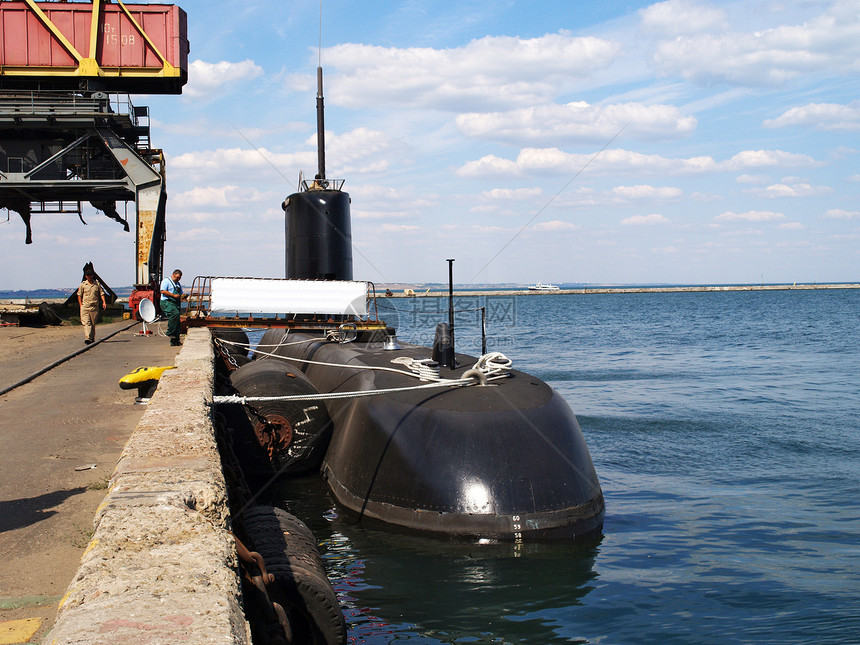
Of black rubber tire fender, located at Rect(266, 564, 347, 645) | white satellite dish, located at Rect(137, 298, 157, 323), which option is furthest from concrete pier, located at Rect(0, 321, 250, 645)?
white satellite dish, located at Rect(137, 298, 157, 323)

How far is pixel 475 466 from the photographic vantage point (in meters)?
6.87

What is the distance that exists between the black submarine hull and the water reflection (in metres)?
0.19

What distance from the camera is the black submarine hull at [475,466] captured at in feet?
22.2

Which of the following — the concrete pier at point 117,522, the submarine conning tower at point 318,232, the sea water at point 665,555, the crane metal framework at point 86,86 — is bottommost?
the sea water at point 665,555

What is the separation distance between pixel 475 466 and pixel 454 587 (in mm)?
1108

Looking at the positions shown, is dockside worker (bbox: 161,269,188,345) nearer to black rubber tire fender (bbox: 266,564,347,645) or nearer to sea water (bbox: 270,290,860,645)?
sea water (bbox: 270,290,860,645)

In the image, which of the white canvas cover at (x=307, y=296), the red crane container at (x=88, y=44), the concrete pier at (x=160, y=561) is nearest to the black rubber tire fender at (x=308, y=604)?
the concrete pier at (x=160, y=561)

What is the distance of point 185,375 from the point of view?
8664 mm

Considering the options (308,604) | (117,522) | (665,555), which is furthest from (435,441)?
(117,522)

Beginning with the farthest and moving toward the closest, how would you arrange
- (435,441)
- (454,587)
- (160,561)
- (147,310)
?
(147,310) → (435,441) → (454,587) → (160,561)

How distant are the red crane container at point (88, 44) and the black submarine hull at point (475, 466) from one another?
2096 cm

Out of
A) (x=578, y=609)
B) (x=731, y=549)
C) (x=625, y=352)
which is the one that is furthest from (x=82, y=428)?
(x=625, y=352)

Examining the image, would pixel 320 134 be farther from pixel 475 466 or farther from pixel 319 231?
pixel 475 466

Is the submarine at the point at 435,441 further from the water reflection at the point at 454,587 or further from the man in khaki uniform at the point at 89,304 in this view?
the man in khaki uniform at the point at 89,304
